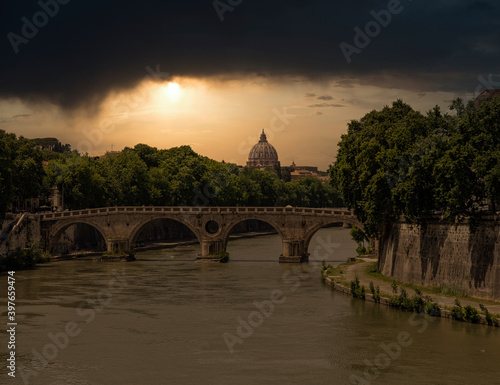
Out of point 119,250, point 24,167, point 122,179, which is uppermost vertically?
point 24,167

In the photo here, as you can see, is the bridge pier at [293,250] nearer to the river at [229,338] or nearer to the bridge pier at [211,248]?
the bridge pier at [211,248]

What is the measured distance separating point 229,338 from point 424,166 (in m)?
16.8

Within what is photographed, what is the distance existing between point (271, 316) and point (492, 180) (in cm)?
1487

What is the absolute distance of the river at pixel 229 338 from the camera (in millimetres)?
33719

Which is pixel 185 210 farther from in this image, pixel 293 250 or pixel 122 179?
pixel 122 179

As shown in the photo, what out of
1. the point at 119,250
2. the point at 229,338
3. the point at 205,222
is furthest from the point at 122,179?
the point at 229,338

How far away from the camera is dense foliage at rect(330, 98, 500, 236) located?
4556 cm

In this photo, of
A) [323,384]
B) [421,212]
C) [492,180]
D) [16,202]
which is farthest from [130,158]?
[323,384]

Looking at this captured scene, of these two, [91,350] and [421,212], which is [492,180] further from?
[91,350]

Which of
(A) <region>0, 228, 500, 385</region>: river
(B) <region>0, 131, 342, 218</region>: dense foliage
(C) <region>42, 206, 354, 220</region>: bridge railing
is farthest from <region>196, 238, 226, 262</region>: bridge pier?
(B) <region>0, 131, 342, 218</region>: dense foliage

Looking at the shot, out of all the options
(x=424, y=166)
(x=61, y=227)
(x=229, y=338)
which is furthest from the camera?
(x=61, y=227)

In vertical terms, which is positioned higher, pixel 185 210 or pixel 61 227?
pixel 185 210

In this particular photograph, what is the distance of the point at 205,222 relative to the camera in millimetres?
81750

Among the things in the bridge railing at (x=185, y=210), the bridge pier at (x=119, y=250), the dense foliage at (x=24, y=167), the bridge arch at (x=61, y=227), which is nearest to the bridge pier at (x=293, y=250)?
the bridge railing at (x=185, y=210)
